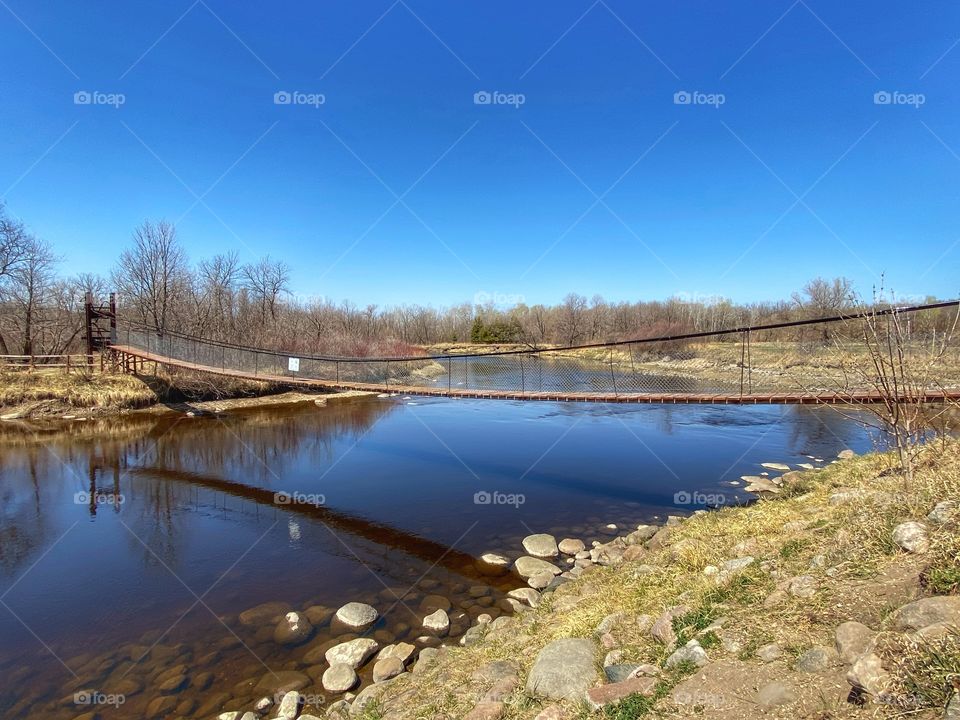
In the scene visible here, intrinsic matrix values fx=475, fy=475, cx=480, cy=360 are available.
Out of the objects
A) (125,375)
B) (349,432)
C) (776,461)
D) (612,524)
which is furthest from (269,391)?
(776,461)

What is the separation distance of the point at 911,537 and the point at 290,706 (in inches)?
203

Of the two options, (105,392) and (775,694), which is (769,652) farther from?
(105,392)

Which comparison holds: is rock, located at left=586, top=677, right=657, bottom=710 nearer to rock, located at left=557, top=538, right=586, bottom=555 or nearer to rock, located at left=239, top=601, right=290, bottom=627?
rock, located at left=239, top=601, right=290, bottom=627

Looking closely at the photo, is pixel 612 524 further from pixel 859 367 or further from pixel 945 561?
pixel 945 561

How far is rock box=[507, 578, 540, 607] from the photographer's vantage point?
6.04 metres

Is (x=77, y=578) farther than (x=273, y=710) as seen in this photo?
Yes

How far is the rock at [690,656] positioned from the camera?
2.65m

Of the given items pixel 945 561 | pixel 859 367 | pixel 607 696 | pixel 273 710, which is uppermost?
pixel 859 367

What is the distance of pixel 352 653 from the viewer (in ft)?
16.8

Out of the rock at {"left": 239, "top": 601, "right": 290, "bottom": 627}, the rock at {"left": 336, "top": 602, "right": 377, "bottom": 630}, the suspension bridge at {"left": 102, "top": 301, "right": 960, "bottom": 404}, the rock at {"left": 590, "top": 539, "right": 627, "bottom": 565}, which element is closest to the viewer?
the suspension bridge at {"left": 102, "top": 301, "right": 960, "bottom": 404}

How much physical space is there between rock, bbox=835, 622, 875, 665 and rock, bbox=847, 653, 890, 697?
10 centimetres

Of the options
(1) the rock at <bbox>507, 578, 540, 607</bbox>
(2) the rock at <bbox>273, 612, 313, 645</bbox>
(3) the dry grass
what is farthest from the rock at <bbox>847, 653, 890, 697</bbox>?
(3) the dry grass

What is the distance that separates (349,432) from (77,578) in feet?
33.8

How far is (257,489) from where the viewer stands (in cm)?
1107
